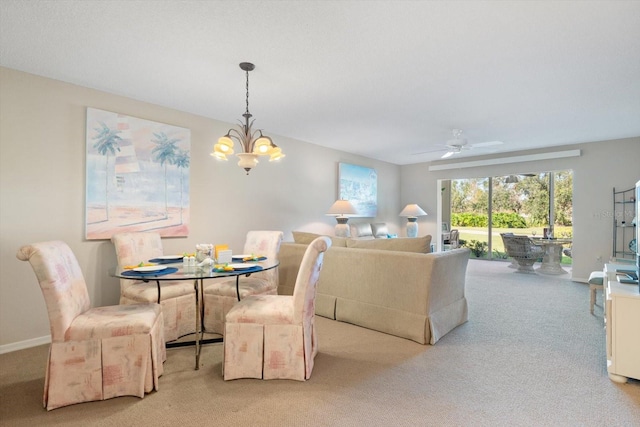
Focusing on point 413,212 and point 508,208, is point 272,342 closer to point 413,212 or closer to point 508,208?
point 413,212

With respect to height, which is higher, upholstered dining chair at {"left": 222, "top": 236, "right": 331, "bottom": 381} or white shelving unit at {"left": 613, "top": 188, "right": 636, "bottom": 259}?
white shelving unit at {"left": 613, "top": 188, "right": 636, "bottom": 259}

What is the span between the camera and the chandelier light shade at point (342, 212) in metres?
5.68

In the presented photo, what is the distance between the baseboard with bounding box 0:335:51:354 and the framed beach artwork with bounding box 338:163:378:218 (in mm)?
4663

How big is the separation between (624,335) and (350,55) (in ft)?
9.23

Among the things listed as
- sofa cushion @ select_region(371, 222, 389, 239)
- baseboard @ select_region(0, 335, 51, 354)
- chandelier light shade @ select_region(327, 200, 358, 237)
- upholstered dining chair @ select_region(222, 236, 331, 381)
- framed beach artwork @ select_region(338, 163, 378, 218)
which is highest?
framed beach artwork @ select_region(338, 163, 378, 218)

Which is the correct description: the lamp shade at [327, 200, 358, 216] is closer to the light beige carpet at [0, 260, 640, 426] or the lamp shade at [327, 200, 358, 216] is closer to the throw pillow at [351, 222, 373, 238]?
the throw pillow at [351, 222, 373, 238]

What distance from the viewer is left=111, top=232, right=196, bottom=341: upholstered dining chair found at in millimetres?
2844

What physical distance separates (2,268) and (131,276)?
1.59 meters

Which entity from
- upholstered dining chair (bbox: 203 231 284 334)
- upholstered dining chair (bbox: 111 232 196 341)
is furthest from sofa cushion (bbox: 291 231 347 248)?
upholstered dining chair (bbox: 111 232 196 341)

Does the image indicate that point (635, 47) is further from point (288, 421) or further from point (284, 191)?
point (284, 191)

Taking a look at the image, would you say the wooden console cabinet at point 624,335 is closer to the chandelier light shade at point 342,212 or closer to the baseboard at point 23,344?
the chandelier light shade at point 342,212

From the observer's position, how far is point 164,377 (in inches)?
89.7

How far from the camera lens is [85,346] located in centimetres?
195

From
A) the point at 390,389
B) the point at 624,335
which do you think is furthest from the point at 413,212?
the point at 390,389
